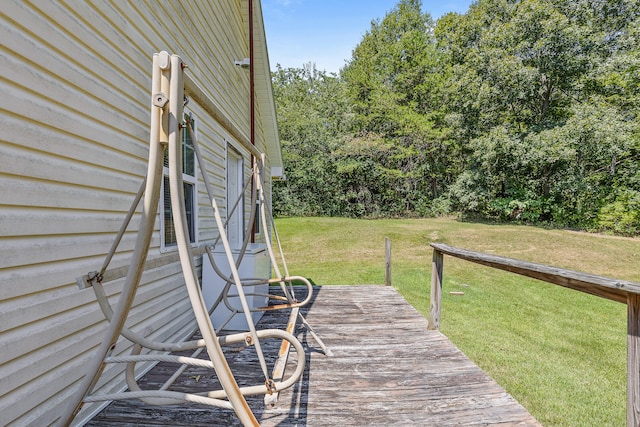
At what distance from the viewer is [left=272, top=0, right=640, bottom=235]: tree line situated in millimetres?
14258

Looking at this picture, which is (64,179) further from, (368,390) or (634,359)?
(634,359)

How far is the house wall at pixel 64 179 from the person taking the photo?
1.51 metres

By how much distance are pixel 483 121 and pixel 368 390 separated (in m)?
17.8

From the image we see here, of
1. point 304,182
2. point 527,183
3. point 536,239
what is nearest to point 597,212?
point 527,183

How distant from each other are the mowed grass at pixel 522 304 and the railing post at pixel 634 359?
1357 mm

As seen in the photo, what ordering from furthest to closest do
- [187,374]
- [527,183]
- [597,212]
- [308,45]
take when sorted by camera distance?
[308,45]
[527,183]
[597,212]
[187,374]

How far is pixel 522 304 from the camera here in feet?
20.3

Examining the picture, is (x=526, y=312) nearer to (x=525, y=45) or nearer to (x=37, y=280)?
(x=37, y=280)

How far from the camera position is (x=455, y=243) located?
11656mm

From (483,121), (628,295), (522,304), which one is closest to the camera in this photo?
(628,295)

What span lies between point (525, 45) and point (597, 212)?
27.3 feet

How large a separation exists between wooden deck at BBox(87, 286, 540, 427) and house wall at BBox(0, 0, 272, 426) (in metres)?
0.53

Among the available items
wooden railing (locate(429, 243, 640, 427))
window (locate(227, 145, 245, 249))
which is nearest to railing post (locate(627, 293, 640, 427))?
wooden railing (locate(429, 243, 640, 427))

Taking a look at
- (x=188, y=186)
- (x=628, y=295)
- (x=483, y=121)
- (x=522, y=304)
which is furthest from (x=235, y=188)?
(x=483, y=121)
